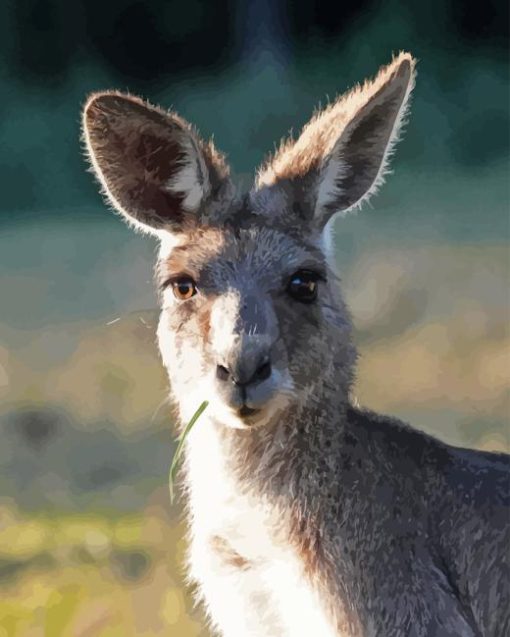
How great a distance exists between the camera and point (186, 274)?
120 inches

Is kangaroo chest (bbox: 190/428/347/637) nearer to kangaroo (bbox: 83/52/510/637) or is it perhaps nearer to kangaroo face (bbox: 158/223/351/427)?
kangaroo (bbox: 83/52/510/637)

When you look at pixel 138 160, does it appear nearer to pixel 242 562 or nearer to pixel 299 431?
pixel 299 431

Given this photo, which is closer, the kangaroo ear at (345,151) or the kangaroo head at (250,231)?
the kangaroo head at (250,231)

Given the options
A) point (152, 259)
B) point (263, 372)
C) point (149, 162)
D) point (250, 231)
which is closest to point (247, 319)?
point (263, 372)

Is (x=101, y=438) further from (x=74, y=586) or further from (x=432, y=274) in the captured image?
(x=432, y=274)

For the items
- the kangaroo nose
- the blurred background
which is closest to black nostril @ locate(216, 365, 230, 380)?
the kangaroo nose

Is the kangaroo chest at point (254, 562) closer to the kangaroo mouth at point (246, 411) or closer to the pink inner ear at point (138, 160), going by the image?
the kangaroo mouth at point (246, 411)

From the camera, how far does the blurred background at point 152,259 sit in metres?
4.49

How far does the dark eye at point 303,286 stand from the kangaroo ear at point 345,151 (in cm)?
16

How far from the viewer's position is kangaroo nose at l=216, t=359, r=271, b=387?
2.80 metres

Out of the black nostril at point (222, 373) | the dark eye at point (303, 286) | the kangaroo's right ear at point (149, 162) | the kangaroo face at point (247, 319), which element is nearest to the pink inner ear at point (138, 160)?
the kangaroo's right ear at point (149, 162)

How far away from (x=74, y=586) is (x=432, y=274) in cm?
277

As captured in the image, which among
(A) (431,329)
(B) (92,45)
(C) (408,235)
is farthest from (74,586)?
(B) (92,45)

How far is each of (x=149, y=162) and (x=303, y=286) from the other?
0.43 metres
